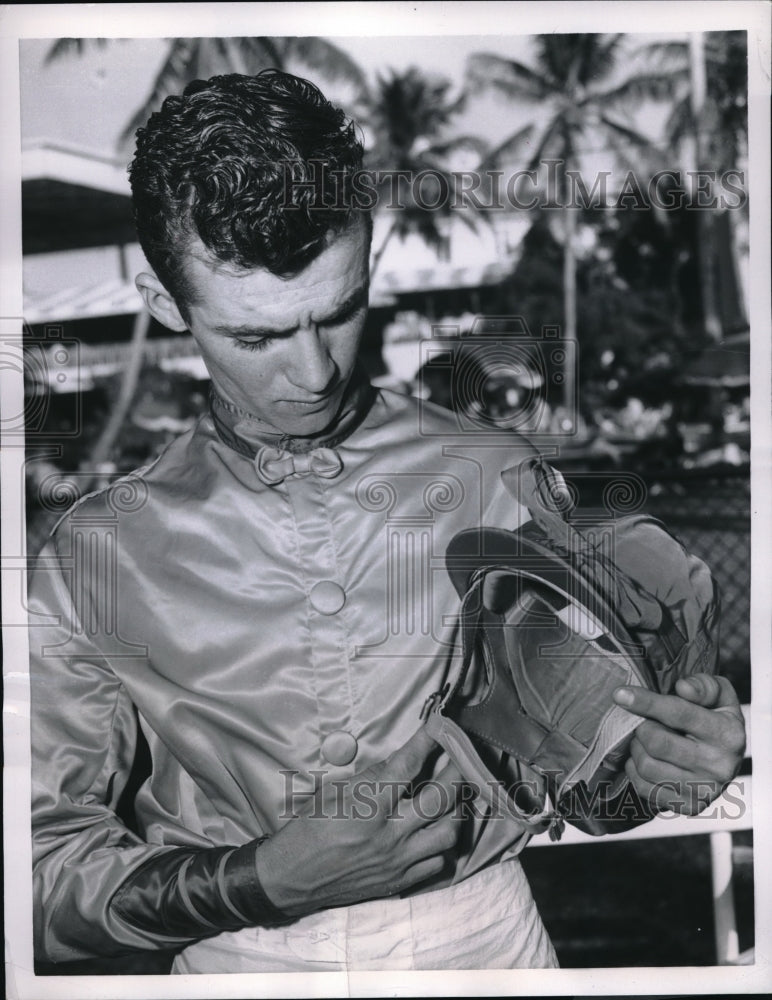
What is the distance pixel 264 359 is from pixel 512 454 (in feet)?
1.01

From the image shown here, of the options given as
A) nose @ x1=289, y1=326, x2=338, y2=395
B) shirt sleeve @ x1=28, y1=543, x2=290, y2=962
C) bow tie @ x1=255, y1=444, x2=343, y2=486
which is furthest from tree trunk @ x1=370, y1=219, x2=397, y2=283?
shirt sleeve @ x1=28, y1=543, x2=290, y2=962

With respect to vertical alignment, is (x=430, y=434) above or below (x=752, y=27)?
below

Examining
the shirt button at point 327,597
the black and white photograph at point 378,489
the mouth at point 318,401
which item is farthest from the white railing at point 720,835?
the mouth at point 318,401

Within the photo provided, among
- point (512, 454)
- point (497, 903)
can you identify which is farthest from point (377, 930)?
point (512, 454)

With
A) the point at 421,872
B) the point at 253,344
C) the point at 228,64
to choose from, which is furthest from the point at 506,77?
the point at 421,872

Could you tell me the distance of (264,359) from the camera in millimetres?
1079

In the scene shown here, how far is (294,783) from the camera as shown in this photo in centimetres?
110

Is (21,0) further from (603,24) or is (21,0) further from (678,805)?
(678,805)

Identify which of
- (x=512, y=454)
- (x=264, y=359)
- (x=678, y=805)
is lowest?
(x=678, y=805)

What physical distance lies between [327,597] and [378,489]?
0.14 metres

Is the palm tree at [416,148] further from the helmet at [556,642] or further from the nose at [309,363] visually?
the helmet at [556,642]

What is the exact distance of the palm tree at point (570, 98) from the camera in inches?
43.7

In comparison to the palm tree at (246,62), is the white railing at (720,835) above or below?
below

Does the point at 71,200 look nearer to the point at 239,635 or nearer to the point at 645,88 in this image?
the point at 239,635
